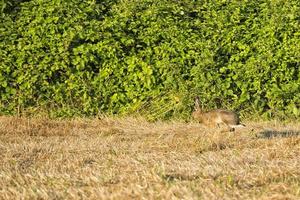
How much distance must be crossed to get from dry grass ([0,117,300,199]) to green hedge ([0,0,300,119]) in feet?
2.29

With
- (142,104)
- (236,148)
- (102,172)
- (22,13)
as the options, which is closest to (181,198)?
(102,172)

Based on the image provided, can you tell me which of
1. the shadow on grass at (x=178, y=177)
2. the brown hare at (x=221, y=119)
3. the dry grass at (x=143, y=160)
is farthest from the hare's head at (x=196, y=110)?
the shadow on grass at (x=178, y=177)

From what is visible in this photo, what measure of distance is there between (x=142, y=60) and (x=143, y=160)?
14.0 feet

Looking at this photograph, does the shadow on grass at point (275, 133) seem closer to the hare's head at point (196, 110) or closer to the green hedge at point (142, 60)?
the hare's head at point (196, 110)

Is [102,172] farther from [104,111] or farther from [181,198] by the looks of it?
[104,111]

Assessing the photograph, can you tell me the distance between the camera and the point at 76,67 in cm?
1024

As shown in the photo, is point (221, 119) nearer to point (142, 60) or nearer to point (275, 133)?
point (275, 133)

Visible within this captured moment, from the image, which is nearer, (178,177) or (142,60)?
(178,177)

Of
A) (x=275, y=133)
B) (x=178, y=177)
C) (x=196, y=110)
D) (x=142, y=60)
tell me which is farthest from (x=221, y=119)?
(x=178, y=177)

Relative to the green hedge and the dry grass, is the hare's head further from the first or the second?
the green hedge

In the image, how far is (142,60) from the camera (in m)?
10.4

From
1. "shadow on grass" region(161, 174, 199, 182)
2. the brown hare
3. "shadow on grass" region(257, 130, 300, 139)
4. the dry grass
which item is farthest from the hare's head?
"shadow on grass" region(161, 174, 199, 182)

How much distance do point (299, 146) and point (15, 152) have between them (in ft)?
9.57

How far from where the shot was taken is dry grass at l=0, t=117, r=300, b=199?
16.0ft
